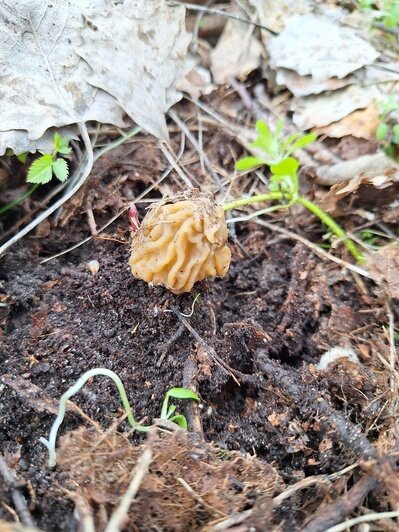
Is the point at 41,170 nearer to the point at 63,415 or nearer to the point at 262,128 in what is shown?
the point at 262,128

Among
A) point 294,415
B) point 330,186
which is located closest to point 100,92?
point 330,186

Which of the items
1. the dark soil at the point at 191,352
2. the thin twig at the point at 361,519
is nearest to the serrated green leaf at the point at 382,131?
the dark soil at the point at 191,352

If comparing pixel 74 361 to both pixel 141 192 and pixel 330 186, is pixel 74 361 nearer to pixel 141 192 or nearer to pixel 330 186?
pixel 141 192

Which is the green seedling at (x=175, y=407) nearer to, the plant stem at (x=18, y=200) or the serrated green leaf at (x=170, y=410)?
the serrated green leaf at (x=170, y=410)

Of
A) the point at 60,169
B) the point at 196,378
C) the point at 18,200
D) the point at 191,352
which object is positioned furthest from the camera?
the point at 18,200

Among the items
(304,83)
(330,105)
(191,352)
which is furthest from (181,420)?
(304,83)

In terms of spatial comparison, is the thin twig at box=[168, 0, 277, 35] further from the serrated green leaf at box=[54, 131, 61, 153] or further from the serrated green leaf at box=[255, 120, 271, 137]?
the serrated green leaf at box=[54, 131, 61, 153]

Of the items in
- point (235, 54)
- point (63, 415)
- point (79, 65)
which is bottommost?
point (63, 415)
